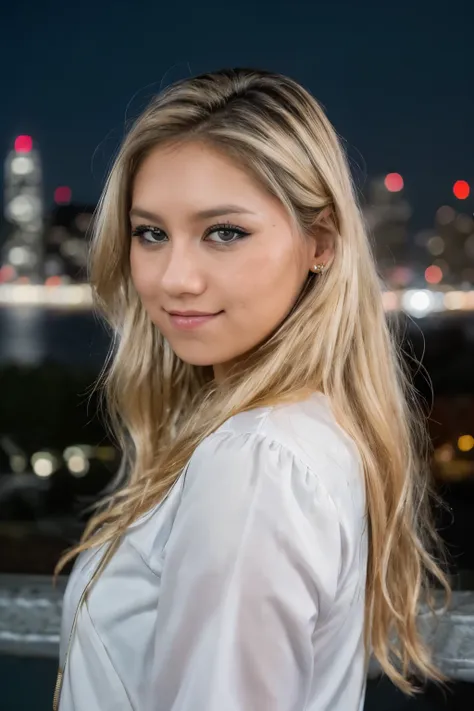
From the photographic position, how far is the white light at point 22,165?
2.23 meters

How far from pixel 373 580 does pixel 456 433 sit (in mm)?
899

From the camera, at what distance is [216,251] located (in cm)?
112

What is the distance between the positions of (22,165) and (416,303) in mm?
1037

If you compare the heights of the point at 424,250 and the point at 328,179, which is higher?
the point at 328,179

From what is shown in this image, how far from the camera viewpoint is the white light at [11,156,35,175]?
2.23m

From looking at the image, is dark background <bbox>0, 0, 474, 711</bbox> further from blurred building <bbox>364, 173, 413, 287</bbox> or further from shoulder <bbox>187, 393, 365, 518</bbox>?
shoulder <bbox>187, 393, 365, 518</bbox>

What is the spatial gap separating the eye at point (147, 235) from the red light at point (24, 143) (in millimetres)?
1109

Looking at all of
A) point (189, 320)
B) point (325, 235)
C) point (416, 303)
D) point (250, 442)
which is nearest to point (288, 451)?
point (250, 442)

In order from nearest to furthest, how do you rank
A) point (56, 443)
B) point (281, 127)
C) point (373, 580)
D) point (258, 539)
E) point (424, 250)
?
1. point (258, 539)
2. point (281, 127)
3. point (373, 580)
4. point (424, 250)
5. point (56, 443)

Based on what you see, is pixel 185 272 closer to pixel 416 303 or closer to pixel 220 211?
pixel 220 211

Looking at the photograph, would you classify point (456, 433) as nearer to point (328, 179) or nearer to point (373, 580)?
point (373, 580)

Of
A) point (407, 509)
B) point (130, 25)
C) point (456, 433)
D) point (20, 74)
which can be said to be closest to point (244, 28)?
point (130, 25)

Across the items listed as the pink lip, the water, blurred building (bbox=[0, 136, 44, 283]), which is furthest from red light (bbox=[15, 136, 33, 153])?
the pink lip

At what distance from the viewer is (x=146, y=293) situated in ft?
3.99
